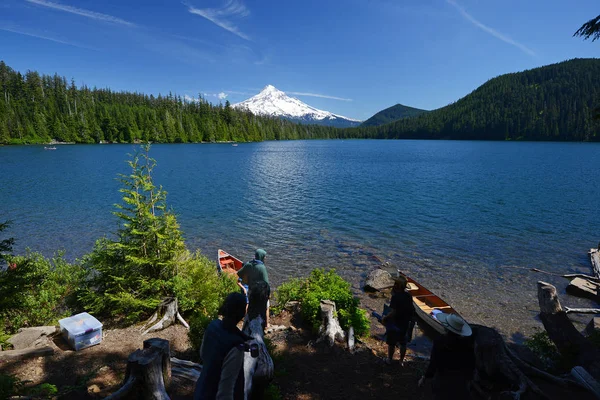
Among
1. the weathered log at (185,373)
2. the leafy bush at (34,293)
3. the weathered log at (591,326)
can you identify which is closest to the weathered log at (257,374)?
the weathered log at (185,373)

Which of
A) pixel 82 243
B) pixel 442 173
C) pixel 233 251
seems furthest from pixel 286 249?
pixel 442 173

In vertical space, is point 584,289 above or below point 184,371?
below

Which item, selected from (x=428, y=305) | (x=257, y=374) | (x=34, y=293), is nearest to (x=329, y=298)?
(x=257, y=374)

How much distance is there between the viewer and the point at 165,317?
10.3m

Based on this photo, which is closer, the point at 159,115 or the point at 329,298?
the point at 329,298

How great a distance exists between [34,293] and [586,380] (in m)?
16.3

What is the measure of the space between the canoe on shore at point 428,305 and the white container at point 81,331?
10.8 metres

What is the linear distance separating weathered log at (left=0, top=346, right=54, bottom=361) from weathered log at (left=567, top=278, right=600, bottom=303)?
22.5 metres

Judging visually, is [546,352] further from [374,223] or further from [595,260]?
[374,223]

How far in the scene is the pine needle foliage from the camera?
1069cm

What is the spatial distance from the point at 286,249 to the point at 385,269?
6.91 metres

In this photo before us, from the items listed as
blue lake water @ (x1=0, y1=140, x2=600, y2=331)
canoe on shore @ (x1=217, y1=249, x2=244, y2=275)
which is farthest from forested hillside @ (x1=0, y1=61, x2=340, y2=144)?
canoe on shore @ (x1=217, y1=249, x2=244, y2=275)

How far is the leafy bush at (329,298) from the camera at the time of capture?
995cm

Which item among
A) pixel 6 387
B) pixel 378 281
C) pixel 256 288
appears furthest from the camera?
pixel 378 281
